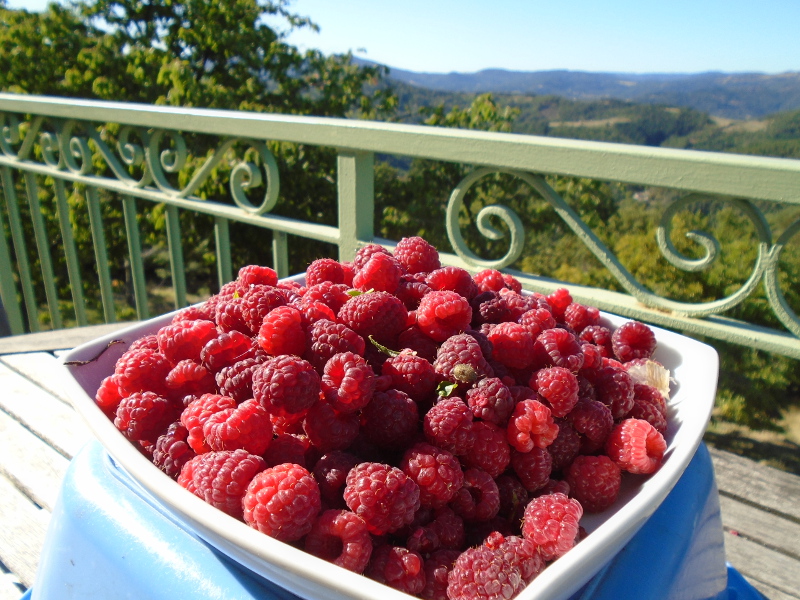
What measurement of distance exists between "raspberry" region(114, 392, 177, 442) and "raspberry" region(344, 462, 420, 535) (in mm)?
198

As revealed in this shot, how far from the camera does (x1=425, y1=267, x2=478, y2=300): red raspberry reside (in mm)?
635

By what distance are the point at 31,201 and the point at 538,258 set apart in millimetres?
6006

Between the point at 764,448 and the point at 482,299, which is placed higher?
the point at 482,299

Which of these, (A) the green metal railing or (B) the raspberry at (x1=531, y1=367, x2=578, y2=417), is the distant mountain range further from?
(B) the raspberry at (x1=531, y1=367, x2=578, y2=417)

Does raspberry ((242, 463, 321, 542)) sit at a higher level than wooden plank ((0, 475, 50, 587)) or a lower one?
higher

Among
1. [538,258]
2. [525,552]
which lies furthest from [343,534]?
[538,258]

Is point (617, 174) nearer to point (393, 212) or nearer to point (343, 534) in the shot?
point (343, 534)

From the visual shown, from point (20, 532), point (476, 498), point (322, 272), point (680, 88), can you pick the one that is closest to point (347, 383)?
point (476, 498)

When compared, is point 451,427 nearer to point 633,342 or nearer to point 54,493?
point 633,342

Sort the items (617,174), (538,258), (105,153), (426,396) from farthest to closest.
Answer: (538,258) < (105,153) < (617,174) < (426,396)

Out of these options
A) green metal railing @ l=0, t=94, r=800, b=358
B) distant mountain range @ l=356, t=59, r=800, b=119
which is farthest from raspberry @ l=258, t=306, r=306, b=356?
distant mountain range @ l=356, t=59, r=800, b=119

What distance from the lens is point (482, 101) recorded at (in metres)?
8.12

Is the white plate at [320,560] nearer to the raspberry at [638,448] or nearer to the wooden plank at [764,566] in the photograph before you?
the raspberry at [638,448]

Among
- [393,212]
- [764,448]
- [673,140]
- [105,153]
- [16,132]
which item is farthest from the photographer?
[673,140]
